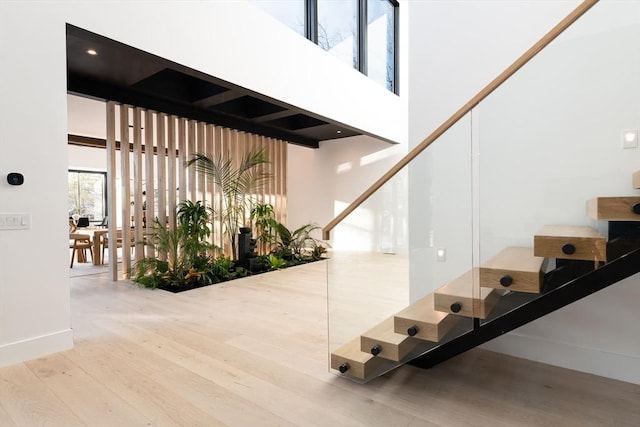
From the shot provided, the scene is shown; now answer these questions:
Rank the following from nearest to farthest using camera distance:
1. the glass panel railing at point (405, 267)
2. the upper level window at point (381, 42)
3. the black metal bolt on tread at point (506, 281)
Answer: the black metal bolt on tread at point (506, 281) → the glass panel railing at point (405, 267) → the upper level window at point (381, 42)

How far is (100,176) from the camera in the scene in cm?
1117

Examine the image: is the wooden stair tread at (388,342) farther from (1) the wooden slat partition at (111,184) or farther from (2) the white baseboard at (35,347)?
(1) the wooden slat partition at (111,184)

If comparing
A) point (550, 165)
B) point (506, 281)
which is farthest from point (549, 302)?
point (550, 165)

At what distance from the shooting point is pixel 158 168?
5.49 m

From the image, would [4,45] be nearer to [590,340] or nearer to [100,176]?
[590,340]

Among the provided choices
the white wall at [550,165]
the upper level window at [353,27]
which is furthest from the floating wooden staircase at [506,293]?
the upper level window at [353,27]

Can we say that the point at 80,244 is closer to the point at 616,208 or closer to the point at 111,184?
the point at 111,184

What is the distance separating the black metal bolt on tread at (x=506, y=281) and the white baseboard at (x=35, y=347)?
3.08 m

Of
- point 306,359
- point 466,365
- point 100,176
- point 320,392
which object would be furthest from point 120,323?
point 100,176

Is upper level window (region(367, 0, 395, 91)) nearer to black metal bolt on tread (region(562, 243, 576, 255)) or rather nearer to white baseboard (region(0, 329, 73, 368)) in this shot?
black metal bolt on tread (region(562, 243, 576, 255))

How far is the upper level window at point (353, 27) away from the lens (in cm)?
570

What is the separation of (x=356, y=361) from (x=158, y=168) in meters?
4.61

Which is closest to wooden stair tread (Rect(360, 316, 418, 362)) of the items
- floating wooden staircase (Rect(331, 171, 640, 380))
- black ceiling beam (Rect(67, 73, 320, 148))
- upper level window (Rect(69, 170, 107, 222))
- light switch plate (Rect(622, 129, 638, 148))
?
floating wooden staircase (Rect(331, 171, 640, 380))

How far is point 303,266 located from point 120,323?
3507mm
